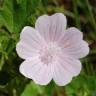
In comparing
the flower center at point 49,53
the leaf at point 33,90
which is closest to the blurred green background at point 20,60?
the leaf at point 33,90

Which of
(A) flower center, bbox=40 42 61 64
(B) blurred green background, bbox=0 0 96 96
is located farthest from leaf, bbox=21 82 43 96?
(A) flower center, bbox=40 42 61 64

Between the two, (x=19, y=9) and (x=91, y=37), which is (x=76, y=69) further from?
(x=91, y=37)

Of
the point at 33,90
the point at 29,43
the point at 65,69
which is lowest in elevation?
the point at 33,90

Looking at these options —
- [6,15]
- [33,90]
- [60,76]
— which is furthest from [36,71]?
[33,90]

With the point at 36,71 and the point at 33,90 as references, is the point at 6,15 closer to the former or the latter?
the point at 36,71

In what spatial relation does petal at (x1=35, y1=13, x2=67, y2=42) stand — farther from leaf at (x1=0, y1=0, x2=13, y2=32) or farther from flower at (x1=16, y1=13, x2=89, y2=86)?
leaf at (x1=0, y1=0, x2=13, y2=32)
